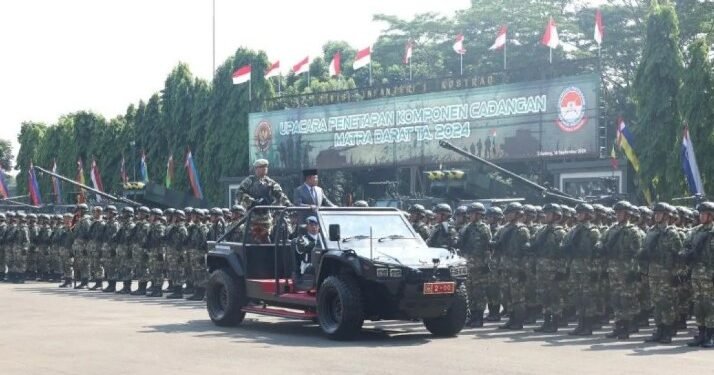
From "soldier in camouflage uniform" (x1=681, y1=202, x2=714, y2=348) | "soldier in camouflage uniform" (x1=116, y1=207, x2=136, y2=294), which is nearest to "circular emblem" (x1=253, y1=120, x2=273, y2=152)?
"soldier in camouflage uniform" (x1=116, y1=207, x2=136, y2=294)

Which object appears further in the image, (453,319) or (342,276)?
(453,319)

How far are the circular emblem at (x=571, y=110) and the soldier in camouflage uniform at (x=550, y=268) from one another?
1704 centimetres

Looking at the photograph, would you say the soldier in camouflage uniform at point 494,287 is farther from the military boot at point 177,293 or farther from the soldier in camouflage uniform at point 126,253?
the soldier in camouflage uniform at point 126,253

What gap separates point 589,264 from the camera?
51.4 ft

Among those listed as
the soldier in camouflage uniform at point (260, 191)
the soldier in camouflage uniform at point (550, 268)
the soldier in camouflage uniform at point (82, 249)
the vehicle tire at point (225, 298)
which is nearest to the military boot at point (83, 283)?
the soldier in camouflage uniform at point (82, 249)

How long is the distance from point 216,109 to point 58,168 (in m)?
14.5

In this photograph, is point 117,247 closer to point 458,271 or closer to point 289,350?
point 458,271

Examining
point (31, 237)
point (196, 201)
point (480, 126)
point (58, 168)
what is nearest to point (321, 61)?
point (58, 168)

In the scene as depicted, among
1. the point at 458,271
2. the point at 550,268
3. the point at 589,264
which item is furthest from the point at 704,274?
the point at 458,271

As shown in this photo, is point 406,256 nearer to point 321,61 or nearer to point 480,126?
point 480,126

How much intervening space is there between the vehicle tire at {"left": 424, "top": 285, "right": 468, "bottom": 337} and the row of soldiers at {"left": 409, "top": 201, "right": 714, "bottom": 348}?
5.50 feet

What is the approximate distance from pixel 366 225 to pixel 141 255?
9.56m

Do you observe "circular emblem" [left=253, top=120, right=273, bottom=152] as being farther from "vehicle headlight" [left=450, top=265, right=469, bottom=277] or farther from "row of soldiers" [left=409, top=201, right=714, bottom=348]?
"vehicle headlight" [left=450, top=265, right=469, bottom=277]

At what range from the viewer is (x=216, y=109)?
50344mm
